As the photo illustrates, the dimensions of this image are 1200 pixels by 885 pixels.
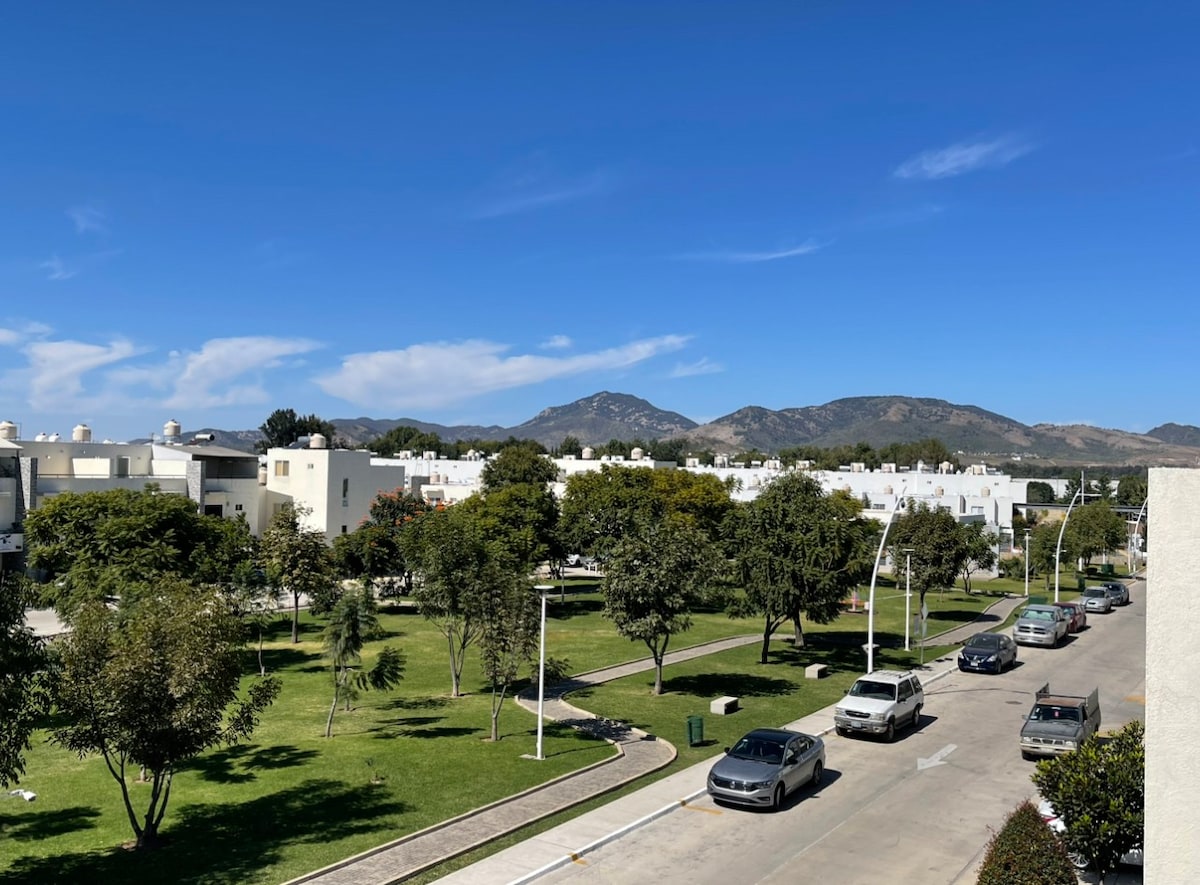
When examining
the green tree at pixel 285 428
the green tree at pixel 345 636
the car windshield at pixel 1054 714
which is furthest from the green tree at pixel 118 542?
the green tree at pixel 285 428

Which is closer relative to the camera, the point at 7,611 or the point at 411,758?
the point at 7,611

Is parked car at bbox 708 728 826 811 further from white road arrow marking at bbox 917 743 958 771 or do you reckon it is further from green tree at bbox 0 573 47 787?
green tree at bbox 0 573 47 787

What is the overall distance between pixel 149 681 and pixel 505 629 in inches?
428

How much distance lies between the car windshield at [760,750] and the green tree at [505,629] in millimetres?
6568

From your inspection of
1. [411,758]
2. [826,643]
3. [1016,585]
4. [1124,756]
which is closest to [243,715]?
[411,758]

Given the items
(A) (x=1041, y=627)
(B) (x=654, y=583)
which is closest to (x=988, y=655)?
(A) (x=1041, y=627)

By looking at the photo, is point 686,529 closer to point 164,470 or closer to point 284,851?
point 284,851

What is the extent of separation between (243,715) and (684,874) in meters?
8.42

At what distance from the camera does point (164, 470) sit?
225 ft

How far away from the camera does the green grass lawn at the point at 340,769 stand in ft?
53.2

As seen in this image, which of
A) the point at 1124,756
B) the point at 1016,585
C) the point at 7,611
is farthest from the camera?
the point at 1016,585

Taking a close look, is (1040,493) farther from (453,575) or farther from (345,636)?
(345,636)

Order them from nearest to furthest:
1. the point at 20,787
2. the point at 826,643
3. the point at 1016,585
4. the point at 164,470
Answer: the point at 20,787 < the point at 826,643 < the point at 164,470 < the point at 1016,585

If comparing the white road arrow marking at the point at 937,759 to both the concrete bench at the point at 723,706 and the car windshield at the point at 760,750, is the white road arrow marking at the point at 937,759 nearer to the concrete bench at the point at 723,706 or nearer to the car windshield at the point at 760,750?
the car windshield at the point at 760,750
